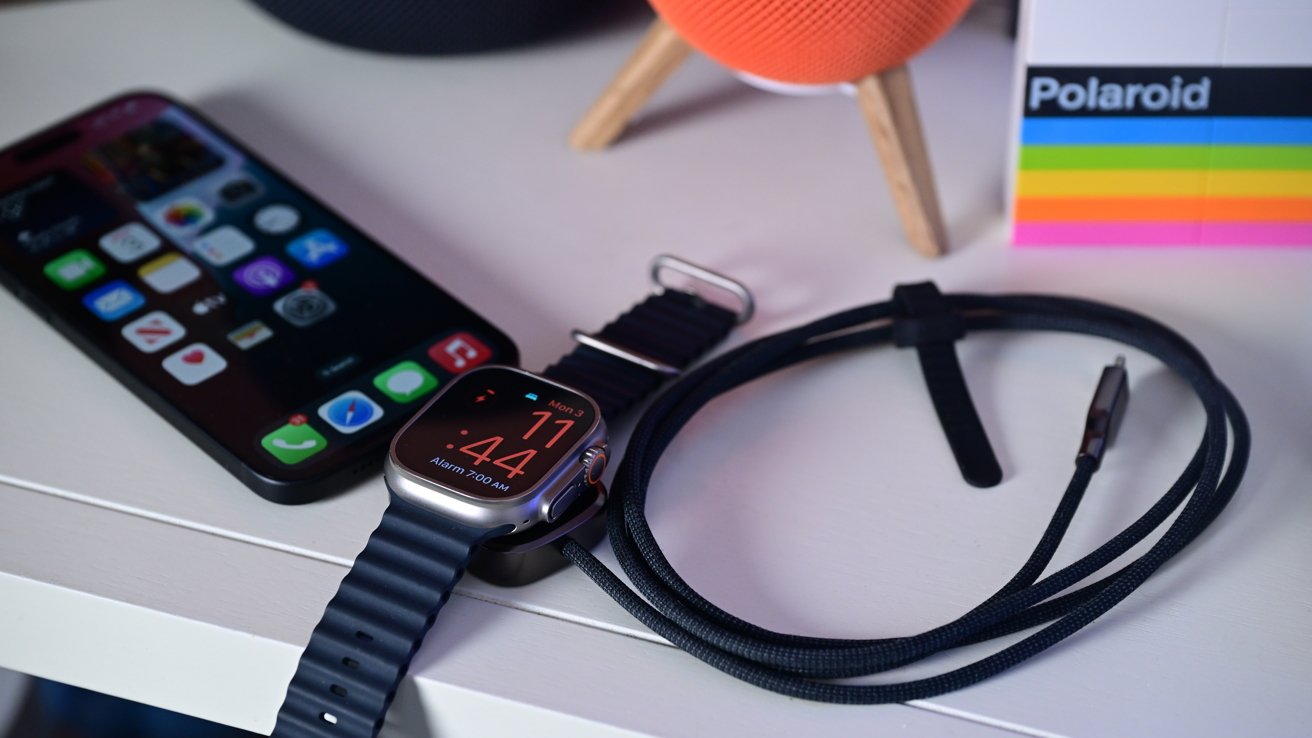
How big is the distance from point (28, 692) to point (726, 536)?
1.62 ft

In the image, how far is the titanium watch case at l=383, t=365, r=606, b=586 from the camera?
0.38 metres

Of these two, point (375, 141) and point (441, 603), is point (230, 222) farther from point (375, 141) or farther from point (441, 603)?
point (441, 603)

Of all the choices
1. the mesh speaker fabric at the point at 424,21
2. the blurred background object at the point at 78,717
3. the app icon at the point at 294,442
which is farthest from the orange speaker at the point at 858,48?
the blurred background object at the point at 78,717

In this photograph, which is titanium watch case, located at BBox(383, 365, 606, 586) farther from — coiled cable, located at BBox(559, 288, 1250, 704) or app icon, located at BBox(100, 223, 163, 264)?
app icon, located at BBox(100, 223, 163, 264)

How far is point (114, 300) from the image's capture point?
0.49 meters

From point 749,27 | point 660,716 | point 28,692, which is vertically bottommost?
point 28,692

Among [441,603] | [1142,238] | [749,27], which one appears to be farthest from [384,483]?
[1142,238]

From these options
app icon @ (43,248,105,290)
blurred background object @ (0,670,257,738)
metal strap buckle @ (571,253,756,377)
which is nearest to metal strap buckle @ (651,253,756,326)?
metal strap buckle @ (571,253,756,377)

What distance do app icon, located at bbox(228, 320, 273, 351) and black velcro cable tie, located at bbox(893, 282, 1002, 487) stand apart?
0.23 meters

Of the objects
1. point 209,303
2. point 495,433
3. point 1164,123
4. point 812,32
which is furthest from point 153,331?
point 1164,123

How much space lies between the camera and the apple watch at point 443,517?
37cm

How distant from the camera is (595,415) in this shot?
404 millimetres

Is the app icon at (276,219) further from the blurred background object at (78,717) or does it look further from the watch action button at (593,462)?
the blurred background object at (78,717)

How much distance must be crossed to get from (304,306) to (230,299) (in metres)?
0.03
